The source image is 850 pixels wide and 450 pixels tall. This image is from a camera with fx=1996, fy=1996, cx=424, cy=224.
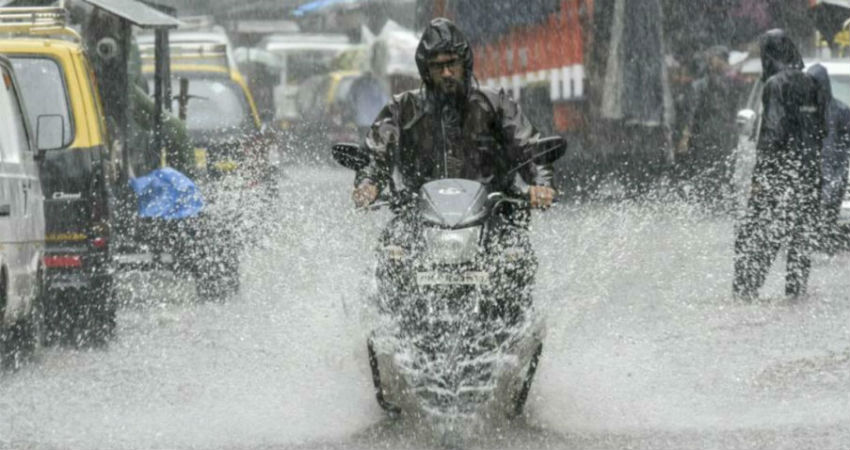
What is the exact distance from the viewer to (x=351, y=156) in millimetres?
7559

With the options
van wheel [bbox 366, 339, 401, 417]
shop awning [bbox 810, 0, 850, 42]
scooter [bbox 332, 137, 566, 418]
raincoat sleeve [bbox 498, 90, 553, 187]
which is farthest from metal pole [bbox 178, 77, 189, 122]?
scooter [bbox 332, 137, 566, 418]

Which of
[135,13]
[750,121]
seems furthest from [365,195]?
[750,121]

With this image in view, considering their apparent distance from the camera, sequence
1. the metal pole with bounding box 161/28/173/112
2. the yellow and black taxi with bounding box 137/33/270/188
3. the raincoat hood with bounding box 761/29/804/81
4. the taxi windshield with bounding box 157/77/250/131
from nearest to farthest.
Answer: the raincoat hood with bounding box 761/29/804/81 < the metal pole with bounding box 161/28/173/112 < the yellow and black taxi with bounding box 137/33/270/188 < the taxi windshield with bounding box 157/77/250/131

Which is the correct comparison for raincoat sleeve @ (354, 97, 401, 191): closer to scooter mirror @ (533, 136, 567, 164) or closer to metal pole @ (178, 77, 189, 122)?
scooter mirror @ (533, 136, 567, 164)

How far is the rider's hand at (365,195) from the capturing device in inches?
290

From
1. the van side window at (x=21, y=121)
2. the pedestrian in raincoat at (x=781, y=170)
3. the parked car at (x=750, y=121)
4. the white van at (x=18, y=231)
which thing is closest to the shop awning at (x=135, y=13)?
the van side window at (x=21, y=121)

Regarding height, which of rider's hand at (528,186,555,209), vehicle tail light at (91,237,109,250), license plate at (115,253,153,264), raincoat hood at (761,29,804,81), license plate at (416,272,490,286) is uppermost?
raincoat hood at (761,29,804,81)

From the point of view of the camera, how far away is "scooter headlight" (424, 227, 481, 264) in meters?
6.89

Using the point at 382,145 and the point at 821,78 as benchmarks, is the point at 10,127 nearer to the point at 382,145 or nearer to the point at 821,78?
the point at 382,145

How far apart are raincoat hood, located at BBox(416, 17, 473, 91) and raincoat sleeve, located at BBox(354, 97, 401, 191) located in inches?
9.3

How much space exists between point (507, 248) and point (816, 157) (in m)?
5.74

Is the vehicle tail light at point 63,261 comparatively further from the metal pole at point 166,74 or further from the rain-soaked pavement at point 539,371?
the metal pole at point 166,74

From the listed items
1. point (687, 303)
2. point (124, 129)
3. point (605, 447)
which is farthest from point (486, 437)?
point (124, 129)

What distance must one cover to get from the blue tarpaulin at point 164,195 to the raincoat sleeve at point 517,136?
5691 mm
